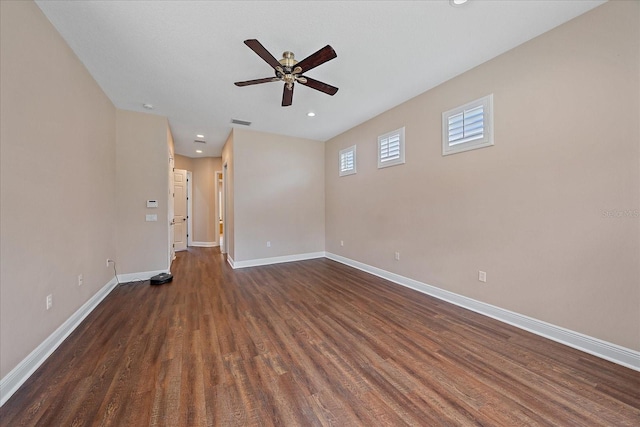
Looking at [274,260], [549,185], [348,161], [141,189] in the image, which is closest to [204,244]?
[274,260]

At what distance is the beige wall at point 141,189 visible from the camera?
3.75m

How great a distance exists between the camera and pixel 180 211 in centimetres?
671

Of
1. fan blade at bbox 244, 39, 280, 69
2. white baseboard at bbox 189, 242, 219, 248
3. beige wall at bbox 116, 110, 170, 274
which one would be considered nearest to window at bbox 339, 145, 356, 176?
fan blade at bbox 244, 39, 280, 69

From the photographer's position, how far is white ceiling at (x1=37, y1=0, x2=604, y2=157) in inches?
73.2

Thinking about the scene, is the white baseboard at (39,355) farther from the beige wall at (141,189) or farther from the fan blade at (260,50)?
the fan blade at (260,50)

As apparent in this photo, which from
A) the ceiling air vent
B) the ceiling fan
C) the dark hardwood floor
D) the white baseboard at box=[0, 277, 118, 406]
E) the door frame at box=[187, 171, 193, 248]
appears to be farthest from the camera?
the door frame at box=[187, 171, 193, 248]

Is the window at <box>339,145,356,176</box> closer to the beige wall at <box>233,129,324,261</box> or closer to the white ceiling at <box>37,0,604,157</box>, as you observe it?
the beige wall at <box>233,129,324,261</box>

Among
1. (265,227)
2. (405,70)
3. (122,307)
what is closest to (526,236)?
(405,70)

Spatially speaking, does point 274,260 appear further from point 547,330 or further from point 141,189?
point 547,330

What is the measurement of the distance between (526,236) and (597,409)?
4.46ft

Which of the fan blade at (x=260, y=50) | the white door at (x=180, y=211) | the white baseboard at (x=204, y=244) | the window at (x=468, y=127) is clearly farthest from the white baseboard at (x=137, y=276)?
the window at (x=468, y=127)

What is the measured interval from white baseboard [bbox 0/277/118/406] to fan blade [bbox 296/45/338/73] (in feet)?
10.2

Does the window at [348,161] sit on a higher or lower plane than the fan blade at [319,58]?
lower

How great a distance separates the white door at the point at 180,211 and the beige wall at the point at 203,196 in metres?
0.40
